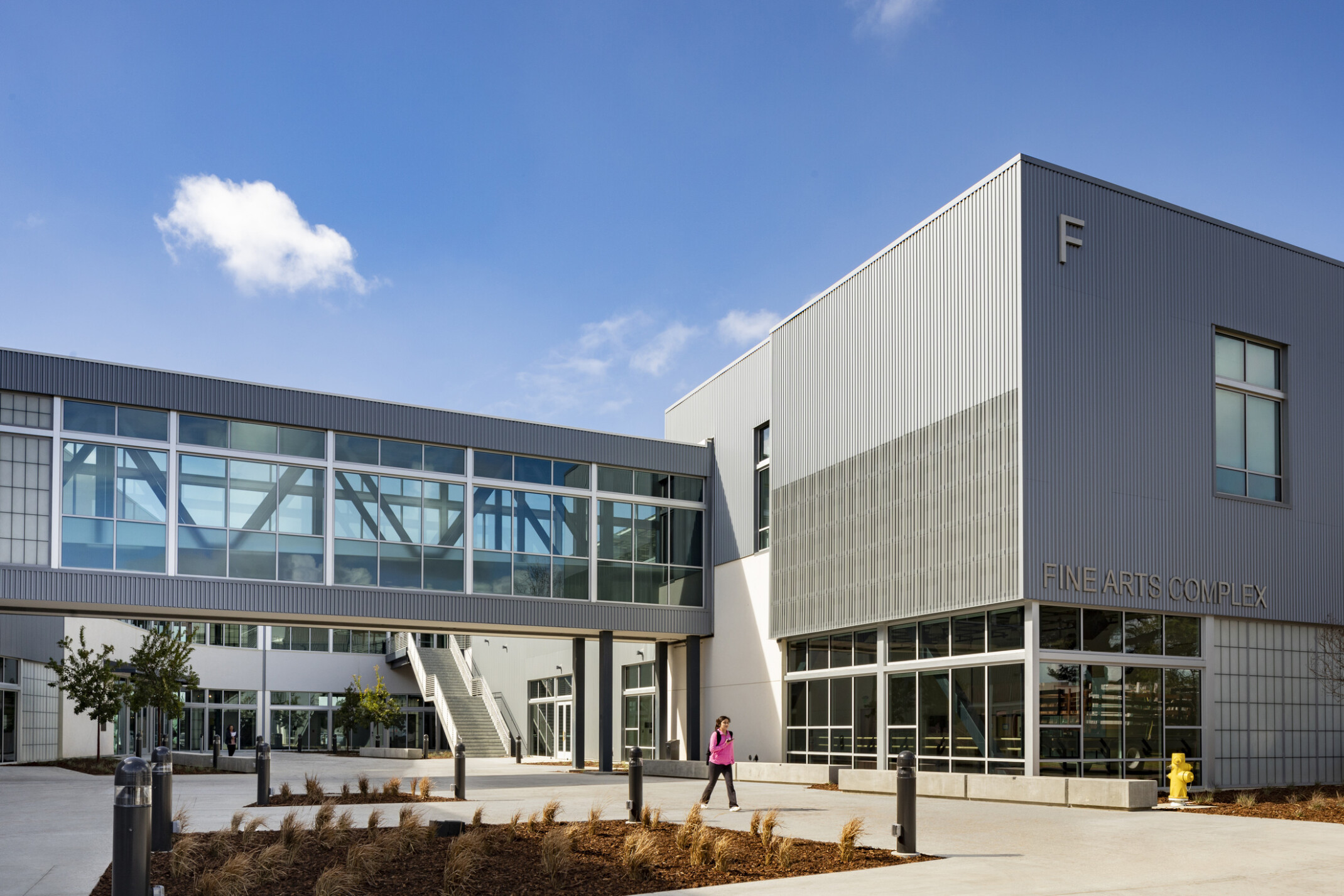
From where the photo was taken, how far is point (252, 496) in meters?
26.5

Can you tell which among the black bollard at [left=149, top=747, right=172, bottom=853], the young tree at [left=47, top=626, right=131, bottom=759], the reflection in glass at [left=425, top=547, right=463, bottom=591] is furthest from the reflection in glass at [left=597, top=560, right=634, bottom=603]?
the black bollard at [left=149, top=747, right=172, bottom=853]

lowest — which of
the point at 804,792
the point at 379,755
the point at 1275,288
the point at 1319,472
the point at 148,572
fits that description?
the point at 379,755

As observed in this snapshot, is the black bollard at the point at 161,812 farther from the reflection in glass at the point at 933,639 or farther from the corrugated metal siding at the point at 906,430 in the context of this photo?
the reflection in glass at the point at 933,639

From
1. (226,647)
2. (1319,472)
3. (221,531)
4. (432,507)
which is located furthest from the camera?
(226,647)

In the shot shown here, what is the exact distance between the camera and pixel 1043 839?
13.1 m

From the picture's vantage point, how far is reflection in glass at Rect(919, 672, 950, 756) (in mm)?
22750

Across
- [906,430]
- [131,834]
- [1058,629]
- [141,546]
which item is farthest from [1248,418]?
[141,546]

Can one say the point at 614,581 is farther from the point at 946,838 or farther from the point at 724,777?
the point at 946,838

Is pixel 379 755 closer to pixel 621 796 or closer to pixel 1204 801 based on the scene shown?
pixel 621 796

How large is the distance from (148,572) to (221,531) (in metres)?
1.76

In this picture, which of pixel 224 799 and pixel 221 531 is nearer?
pixel 224 799

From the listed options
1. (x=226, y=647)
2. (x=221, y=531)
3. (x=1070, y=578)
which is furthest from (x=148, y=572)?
(x=226, y=647)

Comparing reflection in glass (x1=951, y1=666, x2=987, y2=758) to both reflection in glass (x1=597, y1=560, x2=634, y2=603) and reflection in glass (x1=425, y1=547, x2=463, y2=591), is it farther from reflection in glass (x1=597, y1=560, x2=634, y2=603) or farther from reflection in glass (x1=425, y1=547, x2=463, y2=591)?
reflection in glass (x1=425, y1=547, x2=463, y2=591)

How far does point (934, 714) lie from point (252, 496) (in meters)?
15.8
